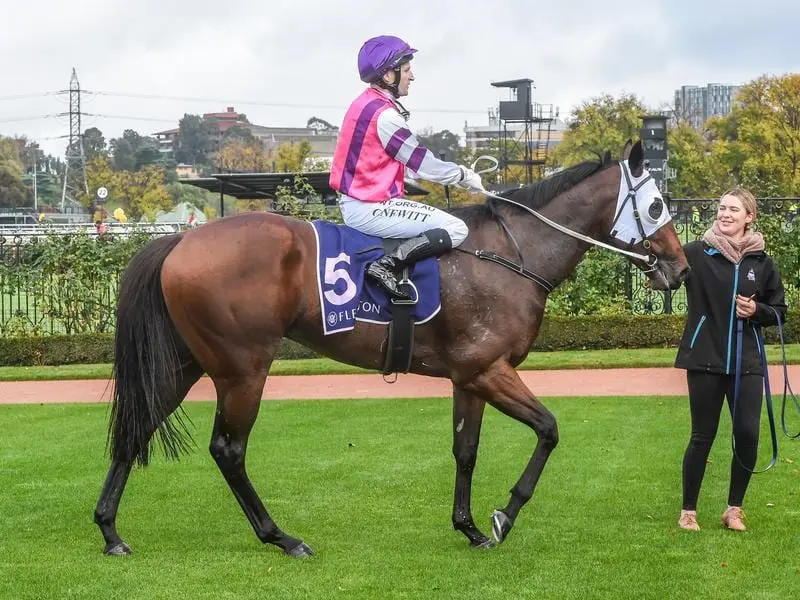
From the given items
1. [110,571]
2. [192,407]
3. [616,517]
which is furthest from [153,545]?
[192,407]

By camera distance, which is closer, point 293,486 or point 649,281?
point 649,281

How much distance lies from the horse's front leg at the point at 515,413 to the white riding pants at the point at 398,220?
68 centimetres

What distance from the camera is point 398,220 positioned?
514 cm

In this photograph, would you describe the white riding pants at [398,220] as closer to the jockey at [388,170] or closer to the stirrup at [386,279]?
the jockey at [388,170]

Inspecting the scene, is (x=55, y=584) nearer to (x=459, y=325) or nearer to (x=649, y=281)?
(x=459, y=325)

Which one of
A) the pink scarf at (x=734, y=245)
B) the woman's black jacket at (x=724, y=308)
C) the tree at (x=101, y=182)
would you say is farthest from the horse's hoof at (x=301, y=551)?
the tree at (x=101, y=182)

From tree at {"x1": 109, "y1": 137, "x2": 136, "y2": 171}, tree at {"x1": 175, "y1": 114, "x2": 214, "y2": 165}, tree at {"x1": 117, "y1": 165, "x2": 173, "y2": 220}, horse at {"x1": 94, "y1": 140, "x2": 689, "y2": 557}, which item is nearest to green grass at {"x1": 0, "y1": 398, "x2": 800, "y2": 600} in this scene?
horse at {"x1": 94, "y1": 140, "x2": 689, "y2": 557}

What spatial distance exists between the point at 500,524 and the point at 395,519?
32.8 inches

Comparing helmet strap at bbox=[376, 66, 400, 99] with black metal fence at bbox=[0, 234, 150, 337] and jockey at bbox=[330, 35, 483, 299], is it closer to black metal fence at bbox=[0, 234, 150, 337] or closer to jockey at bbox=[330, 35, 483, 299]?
jockey at bbox=[330, 35, 483, 299]

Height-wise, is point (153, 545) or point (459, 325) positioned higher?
point (459, 325)

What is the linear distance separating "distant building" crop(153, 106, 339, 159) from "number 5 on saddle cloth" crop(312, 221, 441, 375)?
401 feet

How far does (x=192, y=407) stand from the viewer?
976cm

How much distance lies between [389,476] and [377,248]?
2135 millimetres

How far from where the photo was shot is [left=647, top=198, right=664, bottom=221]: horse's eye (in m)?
5.29
